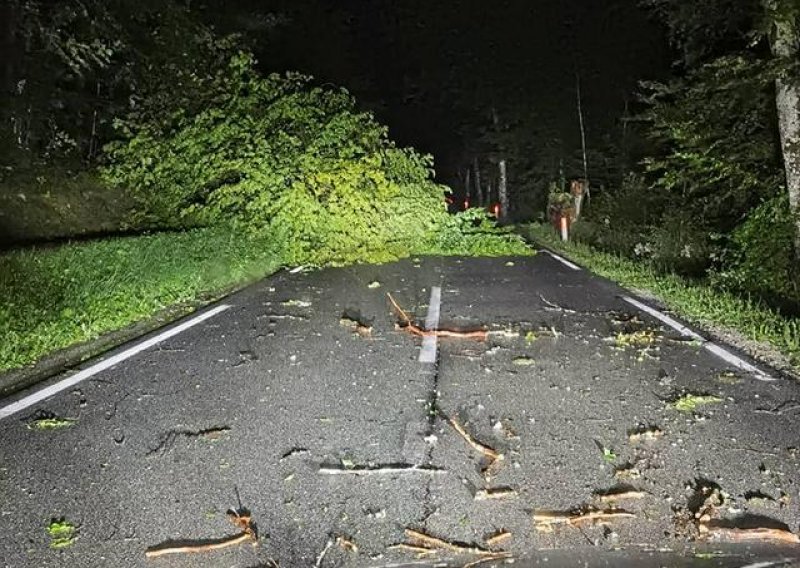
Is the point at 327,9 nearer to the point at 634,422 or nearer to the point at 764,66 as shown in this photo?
the point at 764,66

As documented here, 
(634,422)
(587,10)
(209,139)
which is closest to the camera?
(634,422)

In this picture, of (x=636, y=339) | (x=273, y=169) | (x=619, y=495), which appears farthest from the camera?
(x=273, y=169)

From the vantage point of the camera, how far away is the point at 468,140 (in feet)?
188

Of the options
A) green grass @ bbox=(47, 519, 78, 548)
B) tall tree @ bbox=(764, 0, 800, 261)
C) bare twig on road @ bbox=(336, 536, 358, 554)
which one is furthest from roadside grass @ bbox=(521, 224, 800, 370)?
green grass @ bbox=(47, 519, 78, 548)

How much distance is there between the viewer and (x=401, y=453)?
489 cm

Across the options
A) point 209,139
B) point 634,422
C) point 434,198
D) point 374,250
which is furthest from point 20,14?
point 634,422

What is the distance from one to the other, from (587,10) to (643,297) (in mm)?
31378

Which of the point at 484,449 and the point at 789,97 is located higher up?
the point at 789,97

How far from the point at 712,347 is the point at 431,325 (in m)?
3.38

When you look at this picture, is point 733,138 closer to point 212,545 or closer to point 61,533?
point 212,545

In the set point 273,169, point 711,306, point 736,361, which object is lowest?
point 736,361

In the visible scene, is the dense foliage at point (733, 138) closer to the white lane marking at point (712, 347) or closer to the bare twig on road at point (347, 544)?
the white lane marking at point (712, 347)

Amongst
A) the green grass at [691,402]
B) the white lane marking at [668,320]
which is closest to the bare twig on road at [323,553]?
the green grass at [691,402]

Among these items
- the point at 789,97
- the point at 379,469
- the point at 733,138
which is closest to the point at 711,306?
the point at 789,97
